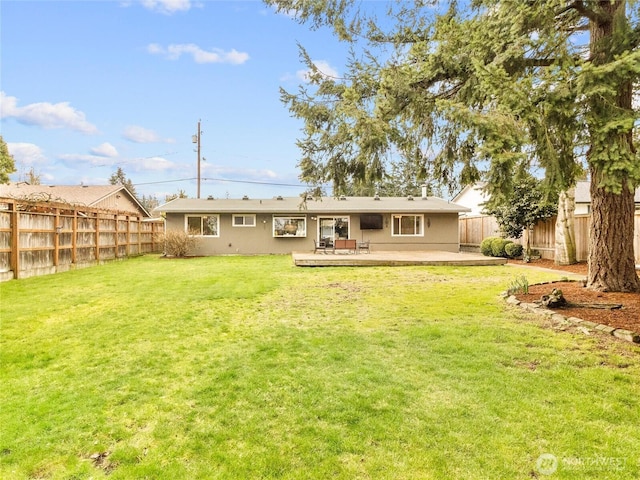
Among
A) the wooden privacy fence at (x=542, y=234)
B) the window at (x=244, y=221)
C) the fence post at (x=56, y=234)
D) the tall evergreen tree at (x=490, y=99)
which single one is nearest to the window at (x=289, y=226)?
the window at (x=244, y=221)

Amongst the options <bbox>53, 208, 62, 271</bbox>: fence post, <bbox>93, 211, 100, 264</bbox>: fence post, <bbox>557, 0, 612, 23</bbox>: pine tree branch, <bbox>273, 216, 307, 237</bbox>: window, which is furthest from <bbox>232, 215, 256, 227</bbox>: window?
<bbox>557, 0, 612, 23</bbox>: pine tree branch

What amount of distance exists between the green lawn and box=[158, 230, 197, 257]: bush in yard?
34.5ft

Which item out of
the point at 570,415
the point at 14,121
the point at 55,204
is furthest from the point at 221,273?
the point at 14,121

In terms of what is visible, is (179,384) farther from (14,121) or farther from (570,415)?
(14,121)

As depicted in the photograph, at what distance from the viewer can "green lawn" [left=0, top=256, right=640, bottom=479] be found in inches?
87.4

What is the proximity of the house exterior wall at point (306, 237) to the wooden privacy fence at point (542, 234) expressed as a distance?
6.08ft

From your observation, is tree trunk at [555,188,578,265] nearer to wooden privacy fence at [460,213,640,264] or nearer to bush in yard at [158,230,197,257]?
wooden privacy fence at [460,213,640,264]

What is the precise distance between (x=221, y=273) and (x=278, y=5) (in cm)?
714

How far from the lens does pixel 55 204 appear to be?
1056 centimetres

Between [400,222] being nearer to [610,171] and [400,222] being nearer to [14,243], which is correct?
[610,171]

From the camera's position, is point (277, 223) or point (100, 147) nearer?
point (277, 223)

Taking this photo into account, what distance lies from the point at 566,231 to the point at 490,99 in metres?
9.74

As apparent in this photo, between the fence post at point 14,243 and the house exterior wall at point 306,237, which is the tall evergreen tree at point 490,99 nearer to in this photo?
the fence post at point 14,243

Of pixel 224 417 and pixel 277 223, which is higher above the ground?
pixel 277 223
